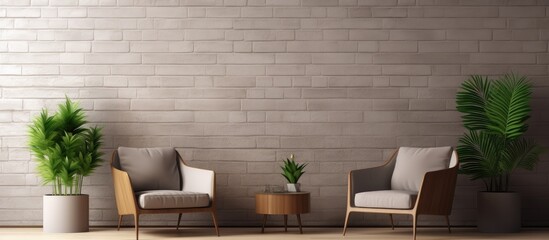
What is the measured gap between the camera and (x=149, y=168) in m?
7.20

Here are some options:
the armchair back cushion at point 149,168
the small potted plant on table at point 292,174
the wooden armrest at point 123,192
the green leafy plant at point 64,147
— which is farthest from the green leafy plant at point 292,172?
the green leafy plant at point 64,147

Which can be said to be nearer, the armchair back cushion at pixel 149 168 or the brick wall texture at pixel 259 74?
the armchair back cushion at pixel 149 168

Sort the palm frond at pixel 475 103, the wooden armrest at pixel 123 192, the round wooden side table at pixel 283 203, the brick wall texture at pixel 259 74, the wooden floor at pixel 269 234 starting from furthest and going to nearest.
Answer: the brick wall texture at pixel 259 74, the palm frond at pixel 475 103, the round wooden side table at pixel 283 203, the wooden floor at pixel 269 234, the wooden armrest at pixel 123 192

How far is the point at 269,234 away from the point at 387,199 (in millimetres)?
1134

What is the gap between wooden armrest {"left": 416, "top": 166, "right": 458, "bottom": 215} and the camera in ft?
21.3

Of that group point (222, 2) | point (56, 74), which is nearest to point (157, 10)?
point (222, 2)

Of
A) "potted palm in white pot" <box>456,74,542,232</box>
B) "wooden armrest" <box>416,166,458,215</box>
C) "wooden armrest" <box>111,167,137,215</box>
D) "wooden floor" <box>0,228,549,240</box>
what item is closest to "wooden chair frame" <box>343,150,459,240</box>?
"wooden armrest" <box>416,166,458,215</box>

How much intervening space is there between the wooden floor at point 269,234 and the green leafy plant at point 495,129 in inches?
22.3

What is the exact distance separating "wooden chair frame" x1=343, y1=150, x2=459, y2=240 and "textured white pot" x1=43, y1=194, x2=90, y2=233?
2352 mm

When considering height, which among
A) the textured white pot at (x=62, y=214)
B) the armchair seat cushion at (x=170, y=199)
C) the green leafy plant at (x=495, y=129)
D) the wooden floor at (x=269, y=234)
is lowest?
the wooden floor at (x=269, y=234)

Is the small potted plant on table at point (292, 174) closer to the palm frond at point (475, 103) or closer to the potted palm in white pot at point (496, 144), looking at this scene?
the potted palm in white pot at point (496, 144)

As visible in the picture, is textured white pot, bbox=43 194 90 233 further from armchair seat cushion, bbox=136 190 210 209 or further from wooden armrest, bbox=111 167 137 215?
armchair seat cushion, bbox=136 190 210 209

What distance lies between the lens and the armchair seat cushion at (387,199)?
644 cm

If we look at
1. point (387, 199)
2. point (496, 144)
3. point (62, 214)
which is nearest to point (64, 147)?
point (62, 214)
